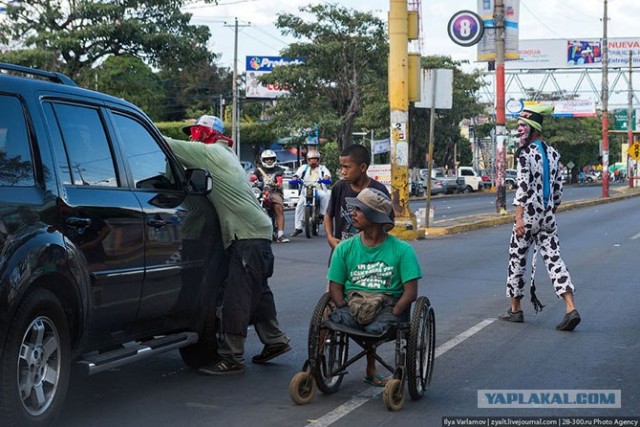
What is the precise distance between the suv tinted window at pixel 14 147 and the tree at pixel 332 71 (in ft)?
143

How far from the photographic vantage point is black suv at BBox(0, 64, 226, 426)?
5.20 metres

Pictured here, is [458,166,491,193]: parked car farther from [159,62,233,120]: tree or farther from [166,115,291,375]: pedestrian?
[166,115,291,375]: pedestrian

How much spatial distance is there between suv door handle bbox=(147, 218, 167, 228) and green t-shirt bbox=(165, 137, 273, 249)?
0.83 meters

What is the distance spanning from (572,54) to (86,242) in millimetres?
92560

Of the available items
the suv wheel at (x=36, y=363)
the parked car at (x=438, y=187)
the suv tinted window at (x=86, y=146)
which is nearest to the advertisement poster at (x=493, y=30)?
the suv tinted window at (x=86, y=146)

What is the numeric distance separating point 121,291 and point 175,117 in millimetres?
77260

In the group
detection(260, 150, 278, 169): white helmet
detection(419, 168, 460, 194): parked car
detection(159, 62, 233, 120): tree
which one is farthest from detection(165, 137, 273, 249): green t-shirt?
detection(159, 62, 233, 120): tree

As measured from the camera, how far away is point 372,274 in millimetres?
6441

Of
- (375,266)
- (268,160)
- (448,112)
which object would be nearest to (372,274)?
(375,266)

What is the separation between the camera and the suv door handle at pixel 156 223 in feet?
→ 21.2

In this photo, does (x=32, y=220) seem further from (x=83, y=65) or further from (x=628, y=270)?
(x=83, y=65)

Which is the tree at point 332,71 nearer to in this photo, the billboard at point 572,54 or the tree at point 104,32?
the tree at point 104,32

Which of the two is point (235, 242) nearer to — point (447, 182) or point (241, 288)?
point (241, 288)

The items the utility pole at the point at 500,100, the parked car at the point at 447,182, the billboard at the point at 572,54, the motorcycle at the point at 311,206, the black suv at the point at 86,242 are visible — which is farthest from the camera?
the billboard at the point at 572,54
